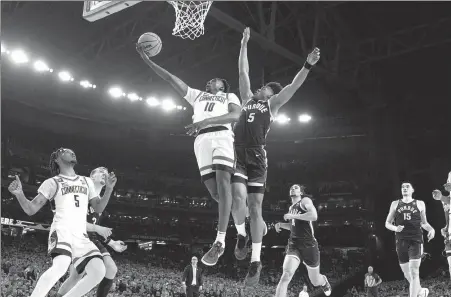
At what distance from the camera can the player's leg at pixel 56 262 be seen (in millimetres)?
5629

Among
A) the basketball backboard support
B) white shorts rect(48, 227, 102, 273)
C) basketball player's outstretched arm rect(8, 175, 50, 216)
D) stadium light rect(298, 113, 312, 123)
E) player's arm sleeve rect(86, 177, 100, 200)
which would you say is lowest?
white shorts rect(48, 227, 102, 273)

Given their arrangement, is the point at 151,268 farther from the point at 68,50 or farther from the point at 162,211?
the point at 68,50

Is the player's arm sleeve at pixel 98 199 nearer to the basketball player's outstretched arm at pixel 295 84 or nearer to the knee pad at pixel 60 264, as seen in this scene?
the knee pad at pixel 60 264

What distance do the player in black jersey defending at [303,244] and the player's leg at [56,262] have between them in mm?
3709

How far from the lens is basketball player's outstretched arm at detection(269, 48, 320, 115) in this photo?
19.5 feet

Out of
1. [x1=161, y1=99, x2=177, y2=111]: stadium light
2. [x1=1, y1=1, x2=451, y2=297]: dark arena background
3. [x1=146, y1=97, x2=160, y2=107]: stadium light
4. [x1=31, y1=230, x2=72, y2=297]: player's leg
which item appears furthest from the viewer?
[x1=161, y1=99, x2=177, y2=111]: stadium light

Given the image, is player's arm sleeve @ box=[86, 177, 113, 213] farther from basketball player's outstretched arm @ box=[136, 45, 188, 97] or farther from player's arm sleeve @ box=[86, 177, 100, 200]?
basketball player's outstretched arm @ box=[136, 45, 188, 97]

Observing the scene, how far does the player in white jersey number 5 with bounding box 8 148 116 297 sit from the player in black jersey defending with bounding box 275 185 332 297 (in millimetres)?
3390

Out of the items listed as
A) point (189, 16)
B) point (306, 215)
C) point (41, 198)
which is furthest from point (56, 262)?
point (189, 16)

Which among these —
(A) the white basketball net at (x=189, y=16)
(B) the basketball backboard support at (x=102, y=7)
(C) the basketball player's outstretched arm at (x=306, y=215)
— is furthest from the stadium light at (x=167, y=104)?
(C) the basketball player's outstretched arm at (x=306, y=215)

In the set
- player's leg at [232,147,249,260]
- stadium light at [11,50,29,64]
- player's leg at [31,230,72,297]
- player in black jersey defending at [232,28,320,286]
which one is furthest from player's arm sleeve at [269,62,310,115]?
stadium light at [11,50,29,64]

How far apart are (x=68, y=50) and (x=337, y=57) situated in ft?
37.8

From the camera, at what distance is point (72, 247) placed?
6.14 meters

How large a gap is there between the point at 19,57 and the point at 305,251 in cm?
1725
